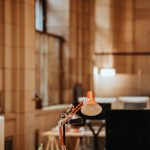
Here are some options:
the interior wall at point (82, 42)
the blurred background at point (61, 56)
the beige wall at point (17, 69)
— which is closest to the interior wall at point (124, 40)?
the blurred background at point (61, 56)

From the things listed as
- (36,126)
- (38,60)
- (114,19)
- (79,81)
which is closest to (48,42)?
(38,60)

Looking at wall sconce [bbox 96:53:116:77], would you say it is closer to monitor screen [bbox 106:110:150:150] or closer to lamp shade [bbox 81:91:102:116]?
monitor screen [bbox 106:110:150:150]

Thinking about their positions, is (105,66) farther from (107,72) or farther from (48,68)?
(48,68)

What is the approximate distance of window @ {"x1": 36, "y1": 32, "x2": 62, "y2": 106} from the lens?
645cm

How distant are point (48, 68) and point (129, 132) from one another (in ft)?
13.6

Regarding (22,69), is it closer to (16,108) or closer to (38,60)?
(16,108)

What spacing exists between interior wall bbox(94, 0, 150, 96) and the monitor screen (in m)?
5.65

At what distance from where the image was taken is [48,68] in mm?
6711

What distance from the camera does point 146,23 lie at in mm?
8758

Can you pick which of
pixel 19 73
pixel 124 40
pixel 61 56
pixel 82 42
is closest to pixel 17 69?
pixel 19 73

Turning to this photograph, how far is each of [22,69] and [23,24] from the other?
2.03 ft

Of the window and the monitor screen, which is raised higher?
the window

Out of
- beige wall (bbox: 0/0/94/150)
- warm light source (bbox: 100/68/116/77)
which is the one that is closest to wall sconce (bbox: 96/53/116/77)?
warm light source (bbox: 100/68/116/77)

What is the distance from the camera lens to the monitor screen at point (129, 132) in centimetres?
268
